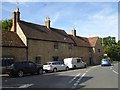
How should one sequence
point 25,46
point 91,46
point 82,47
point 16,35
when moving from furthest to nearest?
1. point 91,46
2. point 82,47
3. point 16,35
4. point 25,46

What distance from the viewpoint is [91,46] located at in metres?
67.3

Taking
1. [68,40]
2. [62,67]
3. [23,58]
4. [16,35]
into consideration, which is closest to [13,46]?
[23,58]

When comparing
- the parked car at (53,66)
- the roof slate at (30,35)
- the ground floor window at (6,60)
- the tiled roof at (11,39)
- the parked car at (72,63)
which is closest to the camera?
the ground floor window at (6,60)

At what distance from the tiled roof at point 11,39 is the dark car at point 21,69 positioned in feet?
24.8

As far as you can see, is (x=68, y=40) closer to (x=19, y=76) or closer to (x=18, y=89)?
(x=19, y=76)

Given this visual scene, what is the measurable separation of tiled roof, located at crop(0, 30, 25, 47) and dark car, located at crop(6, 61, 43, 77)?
7.55 meters

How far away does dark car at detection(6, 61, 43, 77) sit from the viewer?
2652cm

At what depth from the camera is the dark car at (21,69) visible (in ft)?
87.0

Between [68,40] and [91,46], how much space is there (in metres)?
16.5

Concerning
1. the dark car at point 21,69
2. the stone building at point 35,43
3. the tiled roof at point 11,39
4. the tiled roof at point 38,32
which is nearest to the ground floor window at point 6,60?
the stone building at point 35,43

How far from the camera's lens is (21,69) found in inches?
1068

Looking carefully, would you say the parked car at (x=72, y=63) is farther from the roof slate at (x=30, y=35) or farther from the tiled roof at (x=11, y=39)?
the tiled roof at (x=11, y=39)

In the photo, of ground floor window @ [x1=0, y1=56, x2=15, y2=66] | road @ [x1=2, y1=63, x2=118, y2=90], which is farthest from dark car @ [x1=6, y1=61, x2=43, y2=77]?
ground floor window @ [x1=0, y1=56, x2=15, y2=66]

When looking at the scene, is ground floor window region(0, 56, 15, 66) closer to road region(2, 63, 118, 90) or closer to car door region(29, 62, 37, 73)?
car door region(29, 62, 37, 73)
